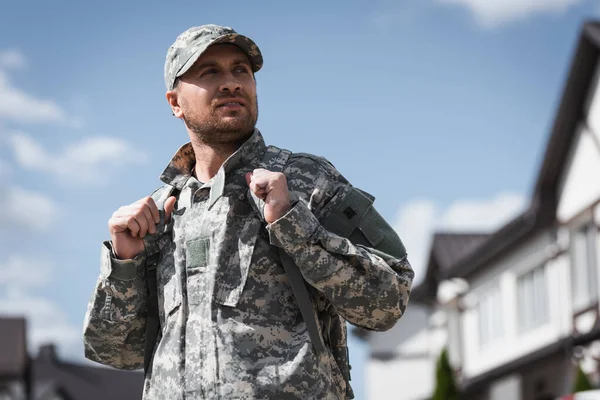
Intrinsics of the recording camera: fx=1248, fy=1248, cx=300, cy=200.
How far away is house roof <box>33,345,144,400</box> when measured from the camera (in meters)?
65.6

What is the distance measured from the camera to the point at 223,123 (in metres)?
4.23

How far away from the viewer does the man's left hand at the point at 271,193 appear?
3971 millimetres

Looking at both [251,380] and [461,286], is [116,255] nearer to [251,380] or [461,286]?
[251,380]

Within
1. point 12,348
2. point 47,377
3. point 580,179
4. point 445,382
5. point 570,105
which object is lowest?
point 445,382

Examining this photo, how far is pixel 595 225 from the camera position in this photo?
25953 mm

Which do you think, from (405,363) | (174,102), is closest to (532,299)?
(405,363)

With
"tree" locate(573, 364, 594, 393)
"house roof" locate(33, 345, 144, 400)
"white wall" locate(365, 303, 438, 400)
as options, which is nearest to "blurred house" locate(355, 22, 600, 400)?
"tree" locate(573, 364, 594, 393)

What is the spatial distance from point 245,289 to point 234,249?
5.9 inches

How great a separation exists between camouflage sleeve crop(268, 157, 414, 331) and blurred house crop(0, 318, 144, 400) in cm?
5651

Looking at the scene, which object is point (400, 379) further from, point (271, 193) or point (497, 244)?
point (271, 193)

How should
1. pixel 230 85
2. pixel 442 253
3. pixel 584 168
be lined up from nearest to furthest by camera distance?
1. pixel 230 85
2. pixel 584 168
3. pixel 442 253

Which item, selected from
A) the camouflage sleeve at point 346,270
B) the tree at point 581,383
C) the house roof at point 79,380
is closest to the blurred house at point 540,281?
the tree at point 581,383

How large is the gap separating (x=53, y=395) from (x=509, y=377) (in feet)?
118

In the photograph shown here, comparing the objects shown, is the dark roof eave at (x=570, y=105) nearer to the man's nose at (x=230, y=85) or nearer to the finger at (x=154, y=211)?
the man's nose at (x=230, y=85)
